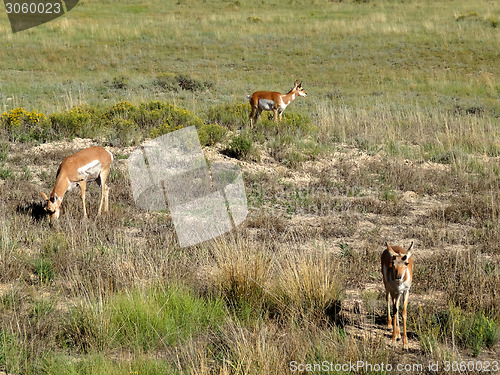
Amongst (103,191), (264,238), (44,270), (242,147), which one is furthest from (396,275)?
(242,147)

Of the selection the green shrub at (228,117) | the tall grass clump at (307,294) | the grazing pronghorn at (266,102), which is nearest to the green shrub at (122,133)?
the green shrub at (228,117)

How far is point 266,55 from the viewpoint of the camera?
30812 millimetres

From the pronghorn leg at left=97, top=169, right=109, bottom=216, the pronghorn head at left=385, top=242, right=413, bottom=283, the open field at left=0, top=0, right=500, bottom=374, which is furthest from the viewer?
the pronghorn leg at left=97, top=169, right=109, bottom=216

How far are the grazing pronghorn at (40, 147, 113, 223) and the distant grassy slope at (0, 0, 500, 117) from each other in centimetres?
817

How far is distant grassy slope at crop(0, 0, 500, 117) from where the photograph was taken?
21812 millimetres

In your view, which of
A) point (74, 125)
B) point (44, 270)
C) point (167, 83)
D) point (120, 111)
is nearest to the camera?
point (44, 270)

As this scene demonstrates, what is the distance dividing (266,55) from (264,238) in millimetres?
24785

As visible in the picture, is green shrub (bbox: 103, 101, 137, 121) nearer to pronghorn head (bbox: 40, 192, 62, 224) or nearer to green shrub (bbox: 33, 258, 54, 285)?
pronghorn head (bbox: 40, 192, 62, 224)

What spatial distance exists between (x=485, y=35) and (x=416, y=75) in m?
8.87

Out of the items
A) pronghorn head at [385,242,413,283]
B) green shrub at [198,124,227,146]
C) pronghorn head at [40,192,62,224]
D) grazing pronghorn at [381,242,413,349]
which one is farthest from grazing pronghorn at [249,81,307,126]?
pronghorn head at [385,242,413,283]

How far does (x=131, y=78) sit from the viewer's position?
80.5 feet

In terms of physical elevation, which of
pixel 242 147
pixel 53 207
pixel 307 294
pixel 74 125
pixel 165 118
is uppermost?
pixel 74 125

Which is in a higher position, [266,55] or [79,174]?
[266,55]

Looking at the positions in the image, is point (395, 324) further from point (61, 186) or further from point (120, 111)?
point (120, 111)
